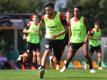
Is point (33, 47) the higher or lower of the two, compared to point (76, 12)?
lower

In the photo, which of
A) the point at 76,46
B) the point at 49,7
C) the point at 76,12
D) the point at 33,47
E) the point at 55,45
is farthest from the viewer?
the point at 33,47

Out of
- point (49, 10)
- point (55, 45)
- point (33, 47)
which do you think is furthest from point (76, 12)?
point (33, 47)

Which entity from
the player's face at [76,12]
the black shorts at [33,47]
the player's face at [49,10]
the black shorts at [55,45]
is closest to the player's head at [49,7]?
the player's face at [49,10]

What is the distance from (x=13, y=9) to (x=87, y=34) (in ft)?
162

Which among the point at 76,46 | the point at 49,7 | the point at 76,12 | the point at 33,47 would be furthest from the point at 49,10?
the point at 33,47

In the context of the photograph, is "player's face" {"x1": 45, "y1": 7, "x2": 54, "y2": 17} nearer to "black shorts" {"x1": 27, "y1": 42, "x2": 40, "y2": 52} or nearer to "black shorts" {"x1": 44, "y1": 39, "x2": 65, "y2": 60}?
"black shorts" {"x1": 44, "y1": 39, "x2": 65, "y2": 60}

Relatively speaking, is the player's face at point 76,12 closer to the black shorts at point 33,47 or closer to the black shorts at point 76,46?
the black shorts at point 76,46

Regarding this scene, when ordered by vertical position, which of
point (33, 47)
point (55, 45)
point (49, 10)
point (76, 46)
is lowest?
point (33, 47)

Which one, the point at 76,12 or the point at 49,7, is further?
the point at 76,12

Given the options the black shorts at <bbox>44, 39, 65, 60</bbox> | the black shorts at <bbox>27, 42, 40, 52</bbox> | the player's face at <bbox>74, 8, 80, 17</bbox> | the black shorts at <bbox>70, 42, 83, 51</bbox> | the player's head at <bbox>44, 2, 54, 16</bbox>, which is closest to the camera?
the player's head at <bbox>44, 2, 54, 16</bbox>

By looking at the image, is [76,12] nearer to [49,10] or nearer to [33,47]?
[49,10]

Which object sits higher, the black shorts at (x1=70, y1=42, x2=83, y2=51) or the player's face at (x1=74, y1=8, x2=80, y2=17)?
the player's face at (x1=74, y1=8, x2=80, y2=17)

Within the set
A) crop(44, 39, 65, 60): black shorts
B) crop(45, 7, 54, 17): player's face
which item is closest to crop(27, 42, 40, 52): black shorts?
crop(44, 39, 65, 60): black shorts

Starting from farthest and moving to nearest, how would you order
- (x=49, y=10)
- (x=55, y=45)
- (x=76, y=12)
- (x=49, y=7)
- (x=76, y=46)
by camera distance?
(x=76, y=46), (x=76, y=12), (x=55, y=45), (x=49, y=10), (x=49, y=7)
